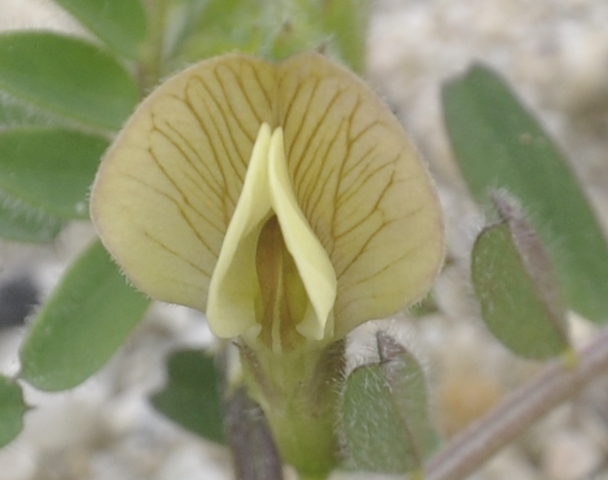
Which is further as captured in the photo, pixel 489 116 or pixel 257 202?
pixel 489 116

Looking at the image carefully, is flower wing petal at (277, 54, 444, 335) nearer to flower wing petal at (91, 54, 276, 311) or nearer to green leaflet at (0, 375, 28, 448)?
flower wing petal at (91, 54, 276, 311)

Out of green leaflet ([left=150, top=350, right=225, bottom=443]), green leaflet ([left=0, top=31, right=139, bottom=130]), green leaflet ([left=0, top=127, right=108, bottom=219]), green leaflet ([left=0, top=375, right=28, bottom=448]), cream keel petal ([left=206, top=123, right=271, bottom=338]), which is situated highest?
cream keel petal ([left=206, top=123, right=271, bottom=338])

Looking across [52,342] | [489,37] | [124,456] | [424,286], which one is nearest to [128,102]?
[52,342]

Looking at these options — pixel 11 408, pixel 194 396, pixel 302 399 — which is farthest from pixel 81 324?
pixel 194 396

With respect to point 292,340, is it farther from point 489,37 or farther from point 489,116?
point 489,37

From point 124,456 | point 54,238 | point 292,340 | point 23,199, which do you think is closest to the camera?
point 292,340

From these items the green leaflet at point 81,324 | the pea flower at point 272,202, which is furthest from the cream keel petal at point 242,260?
the green leaflet at point 81,324

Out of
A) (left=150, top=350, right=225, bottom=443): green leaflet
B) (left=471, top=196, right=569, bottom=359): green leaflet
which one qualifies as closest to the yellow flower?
(left=471, top=196, right=569, bottom=359): green leaflet
